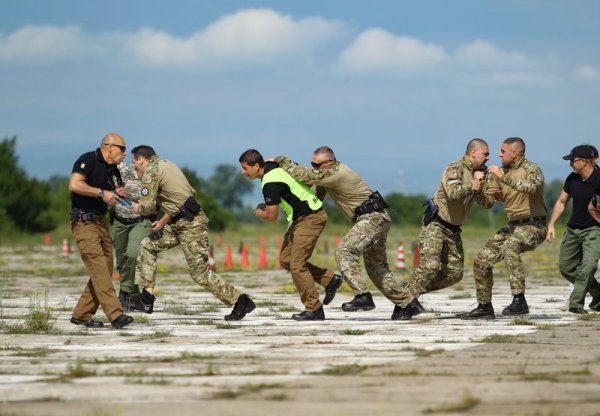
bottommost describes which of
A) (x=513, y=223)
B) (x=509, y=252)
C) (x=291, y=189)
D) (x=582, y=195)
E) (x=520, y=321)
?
(x=520, y=321)

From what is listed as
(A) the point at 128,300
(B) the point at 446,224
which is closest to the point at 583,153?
(B) the point at 446,224

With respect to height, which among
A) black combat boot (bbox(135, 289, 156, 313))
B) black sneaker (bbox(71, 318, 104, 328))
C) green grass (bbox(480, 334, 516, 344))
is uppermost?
black combat boot (bbox(135, 289, 156, 313))

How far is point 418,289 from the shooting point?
15.2 metres

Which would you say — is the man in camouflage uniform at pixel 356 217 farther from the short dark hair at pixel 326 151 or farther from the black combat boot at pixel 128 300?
the black combat boot at pixel 128 300

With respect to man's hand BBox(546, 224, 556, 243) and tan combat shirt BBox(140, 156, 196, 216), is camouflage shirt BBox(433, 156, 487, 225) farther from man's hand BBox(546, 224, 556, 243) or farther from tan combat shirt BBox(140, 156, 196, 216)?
tan combat shirt BBox(140, 156, 196, 216)

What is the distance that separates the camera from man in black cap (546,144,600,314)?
15.2m

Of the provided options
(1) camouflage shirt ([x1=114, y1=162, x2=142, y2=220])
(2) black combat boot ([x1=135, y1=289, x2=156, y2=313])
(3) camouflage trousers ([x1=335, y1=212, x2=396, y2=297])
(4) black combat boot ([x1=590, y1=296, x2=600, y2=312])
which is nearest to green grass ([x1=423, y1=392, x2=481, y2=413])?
(3) camouflage trousers ([x1=335, y1=212, x2=396, y2=297])

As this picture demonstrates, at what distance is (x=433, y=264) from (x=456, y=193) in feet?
3.26

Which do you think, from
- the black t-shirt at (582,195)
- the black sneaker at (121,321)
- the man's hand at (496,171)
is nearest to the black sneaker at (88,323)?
the black sneaker at (121,321)

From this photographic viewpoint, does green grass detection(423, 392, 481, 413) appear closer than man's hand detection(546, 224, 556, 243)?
Yes

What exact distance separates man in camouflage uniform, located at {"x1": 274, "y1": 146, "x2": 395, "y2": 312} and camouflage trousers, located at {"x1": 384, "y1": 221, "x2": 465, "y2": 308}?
279mm

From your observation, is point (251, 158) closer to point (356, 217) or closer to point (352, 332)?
point (356, 217)

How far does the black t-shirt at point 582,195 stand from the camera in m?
15.3

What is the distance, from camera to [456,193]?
14.4m
